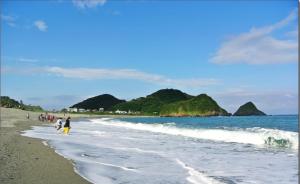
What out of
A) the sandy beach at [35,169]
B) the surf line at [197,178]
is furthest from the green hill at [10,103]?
the surf line at [197,178]

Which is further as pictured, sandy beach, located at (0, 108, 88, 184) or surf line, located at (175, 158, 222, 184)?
surf line, located at (175, 158, 222, 184)

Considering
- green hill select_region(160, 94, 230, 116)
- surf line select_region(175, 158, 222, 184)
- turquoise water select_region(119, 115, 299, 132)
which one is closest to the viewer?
surf line select_region(175, 158, 222, 184)

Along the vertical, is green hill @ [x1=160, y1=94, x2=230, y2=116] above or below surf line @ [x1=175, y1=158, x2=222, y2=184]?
above

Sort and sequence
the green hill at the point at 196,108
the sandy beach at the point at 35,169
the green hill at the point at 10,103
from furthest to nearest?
the green hill at the point at 196,108 → the green hill at the point at 10,103 → the sandy beach at the point at 35,169

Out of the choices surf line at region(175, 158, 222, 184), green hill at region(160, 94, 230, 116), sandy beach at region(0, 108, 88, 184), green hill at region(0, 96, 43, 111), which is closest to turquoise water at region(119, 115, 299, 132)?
surf line at region(175, 158, 222, 184)

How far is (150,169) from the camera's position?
11.7 metres

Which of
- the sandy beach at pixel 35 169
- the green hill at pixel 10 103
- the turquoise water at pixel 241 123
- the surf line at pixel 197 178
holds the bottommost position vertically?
the surf line at pixel 197 178

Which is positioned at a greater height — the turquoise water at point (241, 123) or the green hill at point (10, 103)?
the green hill at point (10, 103)

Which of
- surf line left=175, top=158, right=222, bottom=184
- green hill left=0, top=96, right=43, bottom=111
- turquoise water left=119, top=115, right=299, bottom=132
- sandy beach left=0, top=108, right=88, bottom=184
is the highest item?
green hill left=0, top=96, right=43, bottom=111

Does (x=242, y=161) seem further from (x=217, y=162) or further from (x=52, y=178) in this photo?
(x=52, y=178)

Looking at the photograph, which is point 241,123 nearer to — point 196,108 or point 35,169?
point 35,169

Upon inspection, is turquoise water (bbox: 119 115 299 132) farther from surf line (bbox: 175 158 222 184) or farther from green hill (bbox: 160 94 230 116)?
green hill (bbox: 160 94 230 116)

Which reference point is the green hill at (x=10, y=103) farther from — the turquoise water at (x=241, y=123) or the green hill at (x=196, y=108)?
the green hill at (x=196, y=108)

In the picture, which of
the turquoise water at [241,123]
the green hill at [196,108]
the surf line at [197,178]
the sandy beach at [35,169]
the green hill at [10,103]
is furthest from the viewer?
the green hill at [196,108]
